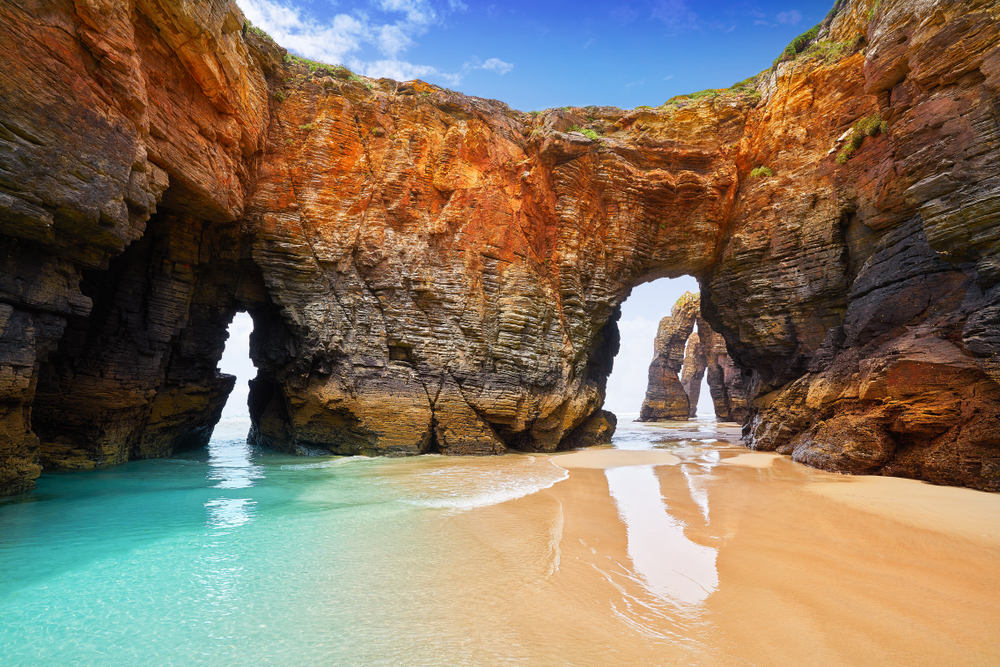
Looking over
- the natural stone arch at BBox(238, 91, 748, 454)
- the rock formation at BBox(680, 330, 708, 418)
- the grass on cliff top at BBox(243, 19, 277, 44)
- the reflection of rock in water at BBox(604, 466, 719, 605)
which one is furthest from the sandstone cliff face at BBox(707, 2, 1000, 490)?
the rock formation at BBox(680, 330, 708, 418)

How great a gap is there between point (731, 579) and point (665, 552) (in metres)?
0.69

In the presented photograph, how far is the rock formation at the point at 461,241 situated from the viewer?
21.5 ft

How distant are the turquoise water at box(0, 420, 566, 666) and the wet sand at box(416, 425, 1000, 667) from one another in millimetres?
448

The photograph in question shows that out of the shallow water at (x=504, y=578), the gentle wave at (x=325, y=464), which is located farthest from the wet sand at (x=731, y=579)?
the gentle wave at (x=325, y=464)

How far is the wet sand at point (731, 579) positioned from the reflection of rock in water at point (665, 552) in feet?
0.07

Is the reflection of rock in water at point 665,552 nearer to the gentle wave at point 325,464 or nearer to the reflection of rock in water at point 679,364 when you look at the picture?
the gentle wave at point 325,464

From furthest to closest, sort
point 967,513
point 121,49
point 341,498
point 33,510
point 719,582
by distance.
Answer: point 121,49, point 341,498, point 33,510, point 967,513, point 719,582

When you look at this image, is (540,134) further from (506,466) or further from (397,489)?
(397,489)

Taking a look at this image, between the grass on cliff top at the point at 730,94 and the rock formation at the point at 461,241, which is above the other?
the grass on cliff top at the point at 730,94

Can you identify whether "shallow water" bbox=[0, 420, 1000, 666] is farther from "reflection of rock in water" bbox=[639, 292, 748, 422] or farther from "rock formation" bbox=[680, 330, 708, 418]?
"rock formation" bbox=[680, 330, 708, 418]

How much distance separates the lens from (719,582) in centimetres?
317

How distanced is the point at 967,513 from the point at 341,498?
827cm

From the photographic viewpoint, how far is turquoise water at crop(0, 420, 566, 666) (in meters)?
2.36

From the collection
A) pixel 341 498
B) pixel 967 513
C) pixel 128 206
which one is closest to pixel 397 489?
pixel 341 498
